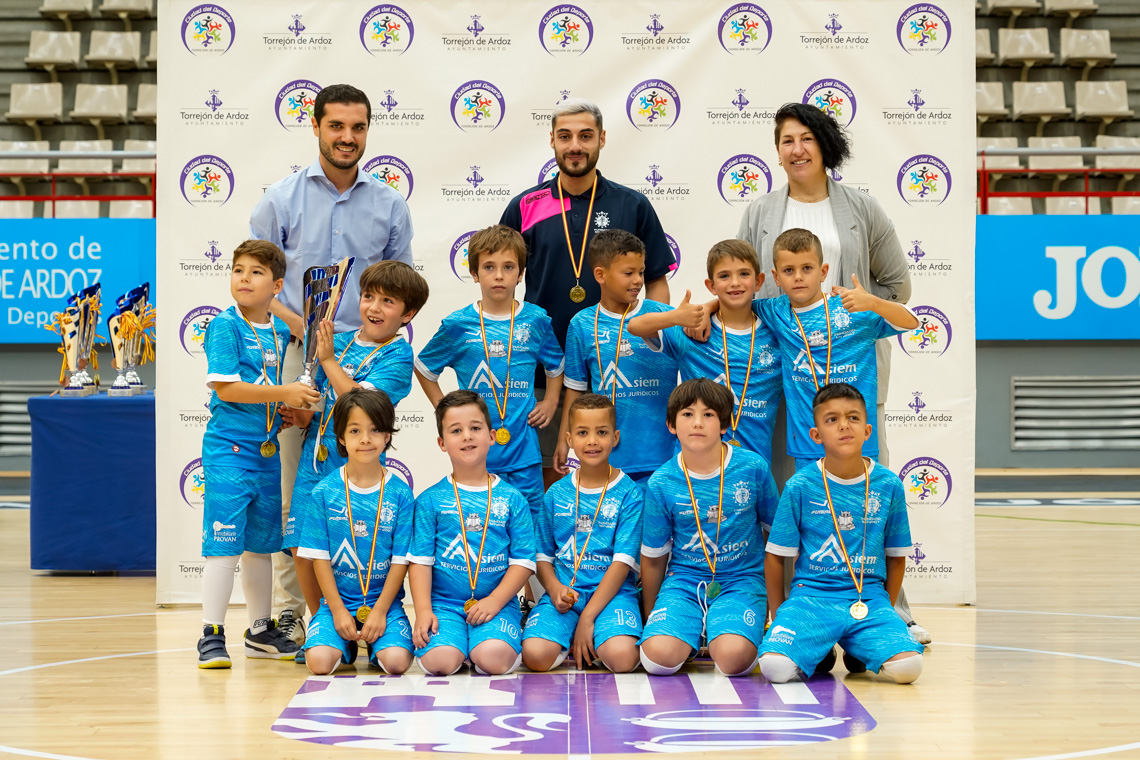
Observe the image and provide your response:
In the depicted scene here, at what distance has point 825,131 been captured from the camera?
3963 mm

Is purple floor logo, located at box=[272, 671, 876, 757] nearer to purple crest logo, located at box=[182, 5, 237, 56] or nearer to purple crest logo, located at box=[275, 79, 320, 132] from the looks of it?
purple crest logo, located at box=[275, 79, 320, 132]

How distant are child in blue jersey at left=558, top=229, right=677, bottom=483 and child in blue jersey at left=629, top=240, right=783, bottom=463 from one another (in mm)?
79

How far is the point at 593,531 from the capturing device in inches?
146

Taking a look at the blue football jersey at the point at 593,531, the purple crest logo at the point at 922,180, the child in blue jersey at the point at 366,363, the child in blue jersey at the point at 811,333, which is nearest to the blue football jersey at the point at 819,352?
the child in blue jersey at the point at 811,333

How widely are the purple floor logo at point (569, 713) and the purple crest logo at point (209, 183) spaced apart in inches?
103

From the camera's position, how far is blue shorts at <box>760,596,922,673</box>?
341 cm

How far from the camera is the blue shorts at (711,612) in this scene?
11.5 ft

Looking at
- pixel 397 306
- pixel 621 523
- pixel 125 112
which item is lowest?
pixel 621 523

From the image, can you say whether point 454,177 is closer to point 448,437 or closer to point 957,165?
point 448,437

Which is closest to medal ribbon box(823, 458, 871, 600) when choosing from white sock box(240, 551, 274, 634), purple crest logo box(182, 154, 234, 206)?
white sock box(240, 551, 274, 634)

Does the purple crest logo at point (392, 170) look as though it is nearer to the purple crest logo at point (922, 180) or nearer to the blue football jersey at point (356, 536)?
the blue football jersey at point (356, 536)

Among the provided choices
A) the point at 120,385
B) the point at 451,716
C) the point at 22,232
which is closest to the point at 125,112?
the point at 22,232

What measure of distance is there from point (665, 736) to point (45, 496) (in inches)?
164

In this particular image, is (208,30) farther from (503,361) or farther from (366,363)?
(503,361)
